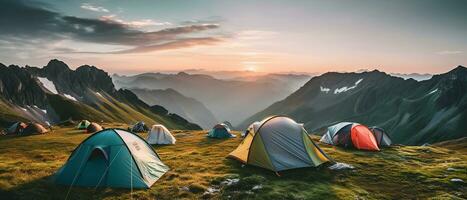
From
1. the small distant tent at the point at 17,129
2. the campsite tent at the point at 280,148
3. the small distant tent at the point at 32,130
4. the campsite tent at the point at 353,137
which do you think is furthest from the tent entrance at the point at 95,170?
the small distant tent at the point at 17,129

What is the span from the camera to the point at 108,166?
65.7ft

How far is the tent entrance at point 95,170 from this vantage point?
19547 millimetres

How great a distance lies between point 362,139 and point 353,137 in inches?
40.1

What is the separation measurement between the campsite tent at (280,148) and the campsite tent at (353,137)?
509 inches

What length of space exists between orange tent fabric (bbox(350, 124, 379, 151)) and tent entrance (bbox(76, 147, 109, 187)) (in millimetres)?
27653

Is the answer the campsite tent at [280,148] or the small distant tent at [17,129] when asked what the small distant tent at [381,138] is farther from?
the small distant tent at [17,129]

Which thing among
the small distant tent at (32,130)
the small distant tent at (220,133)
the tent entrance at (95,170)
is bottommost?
Result: the small distant tent at (32,130)

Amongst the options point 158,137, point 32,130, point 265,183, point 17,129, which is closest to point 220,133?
point 158,137

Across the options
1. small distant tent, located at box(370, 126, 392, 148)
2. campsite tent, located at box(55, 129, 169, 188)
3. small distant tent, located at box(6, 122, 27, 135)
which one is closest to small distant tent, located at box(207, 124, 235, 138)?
small distant tent, located at box(370, 126, 392, 148)

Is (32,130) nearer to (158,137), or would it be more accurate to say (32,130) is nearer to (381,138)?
(158,137)

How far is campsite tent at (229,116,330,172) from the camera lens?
24.4m

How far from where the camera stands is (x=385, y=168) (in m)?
27.7

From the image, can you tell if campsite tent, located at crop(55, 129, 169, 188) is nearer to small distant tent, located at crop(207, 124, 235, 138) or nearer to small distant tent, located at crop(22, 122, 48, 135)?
small distant tent, located at crop(207, 124, 235, 138)

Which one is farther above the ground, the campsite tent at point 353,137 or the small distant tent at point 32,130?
the campsite tent at point 353,137
